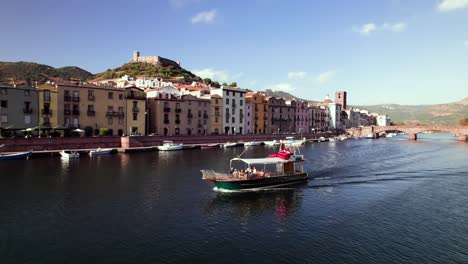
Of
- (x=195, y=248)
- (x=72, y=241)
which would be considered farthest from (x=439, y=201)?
(x=72, y=241)

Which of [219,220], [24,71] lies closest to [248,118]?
[219,220]

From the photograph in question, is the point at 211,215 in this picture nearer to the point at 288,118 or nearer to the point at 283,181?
the point at 283,181

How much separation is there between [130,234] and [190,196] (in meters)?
11.9

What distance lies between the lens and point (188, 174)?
5078cm

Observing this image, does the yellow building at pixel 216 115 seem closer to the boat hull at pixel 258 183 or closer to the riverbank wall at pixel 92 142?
the riverbank wall at pixel 92 142

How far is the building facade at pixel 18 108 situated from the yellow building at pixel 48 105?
0.95 m

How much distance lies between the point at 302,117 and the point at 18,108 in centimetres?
11698

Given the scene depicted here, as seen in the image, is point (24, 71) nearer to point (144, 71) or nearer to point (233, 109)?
point (144, 71)

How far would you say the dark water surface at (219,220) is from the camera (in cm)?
2281

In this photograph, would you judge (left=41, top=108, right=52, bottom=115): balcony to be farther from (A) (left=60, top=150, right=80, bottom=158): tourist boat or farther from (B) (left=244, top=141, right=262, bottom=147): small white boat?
(B) (left=244, top=141, right=262, bottom=147): small white boat

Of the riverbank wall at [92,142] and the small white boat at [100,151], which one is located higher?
the riverbank wall at [92,142]

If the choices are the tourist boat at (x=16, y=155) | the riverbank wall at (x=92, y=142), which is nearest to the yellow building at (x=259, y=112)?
the riverbank wall at (x=92, y=142)

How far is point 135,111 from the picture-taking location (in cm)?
8825

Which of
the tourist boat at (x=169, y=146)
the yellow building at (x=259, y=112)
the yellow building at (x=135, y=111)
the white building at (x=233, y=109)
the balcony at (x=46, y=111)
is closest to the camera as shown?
the balcony at (x=46, y=111)
